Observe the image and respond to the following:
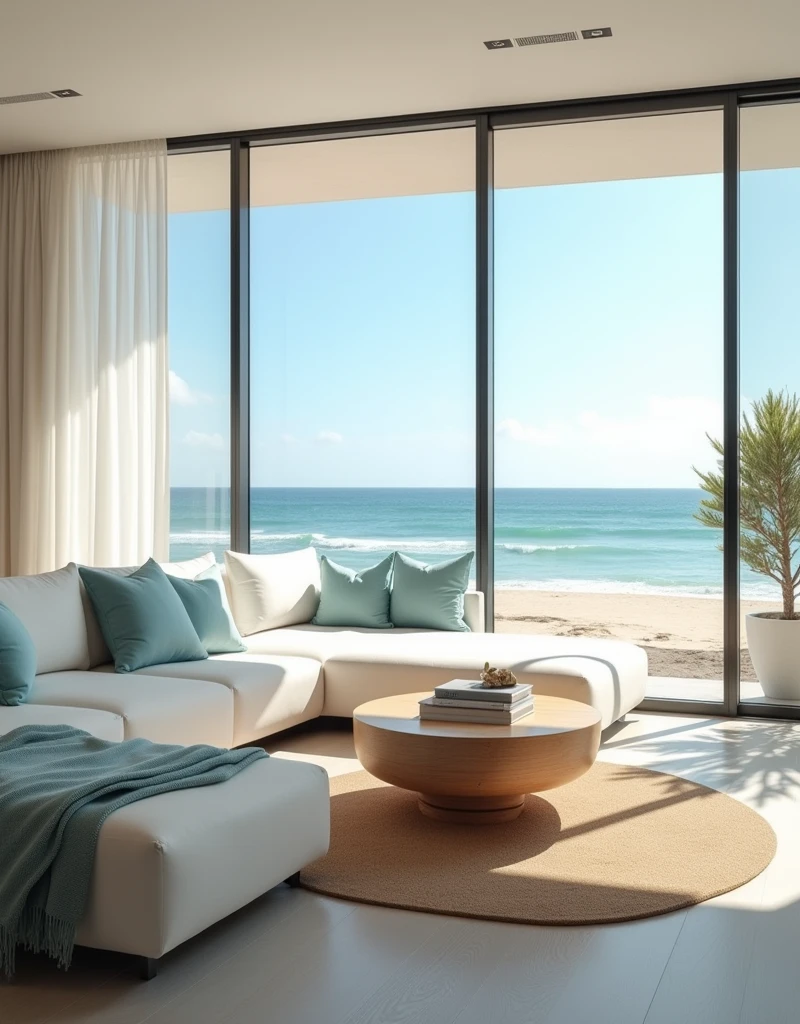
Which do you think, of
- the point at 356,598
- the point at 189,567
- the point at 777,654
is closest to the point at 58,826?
the point at 189,567

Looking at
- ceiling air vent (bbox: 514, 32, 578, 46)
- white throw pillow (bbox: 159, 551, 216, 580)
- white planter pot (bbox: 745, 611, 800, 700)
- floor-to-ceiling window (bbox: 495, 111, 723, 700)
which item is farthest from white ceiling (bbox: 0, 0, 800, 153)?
floor-to-ceiling window (bbox: 495, 111, 723, 700)

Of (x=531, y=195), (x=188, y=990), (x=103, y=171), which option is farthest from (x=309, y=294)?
(x=188, y=990)

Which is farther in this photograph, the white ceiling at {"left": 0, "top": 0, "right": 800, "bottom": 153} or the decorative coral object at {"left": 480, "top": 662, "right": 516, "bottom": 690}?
the white ceiling at {"left": 0, "top": 0, "right": 800, "bottom": 153}

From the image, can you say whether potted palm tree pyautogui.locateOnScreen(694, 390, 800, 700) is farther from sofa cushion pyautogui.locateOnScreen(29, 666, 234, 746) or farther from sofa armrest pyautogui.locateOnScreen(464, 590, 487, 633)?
sofa cushion pyautogui.locateOnScreen(29, 666, 234, 746)

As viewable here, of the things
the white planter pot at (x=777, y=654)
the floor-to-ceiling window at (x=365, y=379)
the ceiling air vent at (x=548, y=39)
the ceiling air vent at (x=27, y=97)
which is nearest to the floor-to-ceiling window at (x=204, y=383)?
the ceiling air vent at (x=27, y=97)

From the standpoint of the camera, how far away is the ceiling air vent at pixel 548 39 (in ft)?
15.9

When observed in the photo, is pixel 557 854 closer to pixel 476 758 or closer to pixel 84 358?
pixel 476 758

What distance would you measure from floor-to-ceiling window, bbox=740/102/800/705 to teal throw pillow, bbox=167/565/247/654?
2.61 m

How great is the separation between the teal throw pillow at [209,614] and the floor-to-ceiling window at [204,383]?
4.08ft

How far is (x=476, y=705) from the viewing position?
380cm

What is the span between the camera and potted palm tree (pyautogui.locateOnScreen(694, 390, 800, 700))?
5.61m

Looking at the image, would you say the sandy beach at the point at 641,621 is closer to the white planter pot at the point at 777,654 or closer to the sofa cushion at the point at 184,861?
the white planter pot at the point at 777,654

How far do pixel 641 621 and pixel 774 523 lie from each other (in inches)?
447

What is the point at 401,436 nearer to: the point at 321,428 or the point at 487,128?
the point at 321,428
